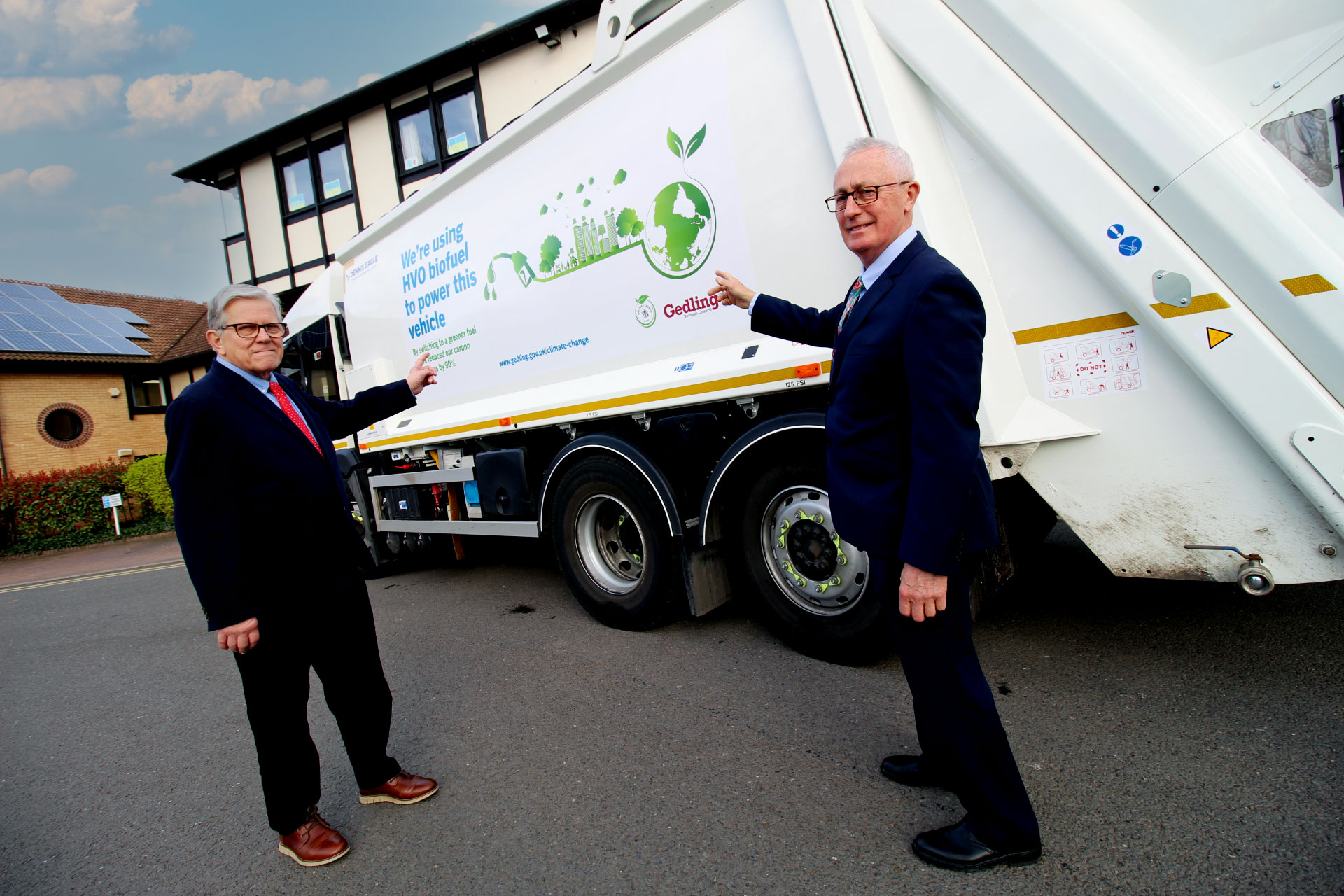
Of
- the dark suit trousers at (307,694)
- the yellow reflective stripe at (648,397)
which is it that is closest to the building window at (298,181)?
the yellow reflective stripe at (648,397)

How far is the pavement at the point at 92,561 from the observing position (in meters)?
10.3

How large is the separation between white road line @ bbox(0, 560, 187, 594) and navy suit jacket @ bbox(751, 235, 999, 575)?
10.5 meters

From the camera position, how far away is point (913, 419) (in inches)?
66.4

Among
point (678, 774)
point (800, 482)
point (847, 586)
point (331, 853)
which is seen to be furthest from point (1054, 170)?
point (331, 853)

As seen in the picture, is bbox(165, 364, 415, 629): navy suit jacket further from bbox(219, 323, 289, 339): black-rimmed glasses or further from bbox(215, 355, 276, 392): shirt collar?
bbox(219, 323, 289, 339): black-rimmed glasses

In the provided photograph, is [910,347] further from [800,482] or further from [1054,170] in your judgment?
[800,482]

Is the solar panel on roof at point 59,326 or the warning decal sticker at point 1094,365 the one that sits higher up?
the solar panel on roof at point 59,326

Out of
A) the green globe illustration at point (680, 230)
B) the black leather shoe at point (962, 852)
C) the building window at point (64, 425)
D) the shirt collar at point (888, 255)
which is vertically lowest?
the black leather shoe at point (962, 852)

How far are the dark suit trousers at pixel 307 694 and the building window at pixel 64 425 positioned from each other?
23048 mm

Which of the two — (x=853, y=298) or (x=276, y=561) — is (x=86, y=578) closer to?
(x=276, y=561)

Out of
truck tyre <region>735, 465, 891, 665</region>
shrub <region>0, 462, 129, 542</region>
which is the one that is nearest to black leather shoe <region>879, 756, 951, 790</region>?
truck tyre <region>735, 465, 891, 665</region>

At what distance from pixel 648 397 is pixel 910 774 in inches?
81.0

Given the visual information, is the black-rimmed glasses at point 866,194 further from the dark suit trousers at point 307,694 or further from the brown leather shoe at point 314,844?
the brown leather shoe at point 314,844

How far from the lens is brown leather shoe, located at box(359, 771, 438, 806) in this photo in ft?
8.32
